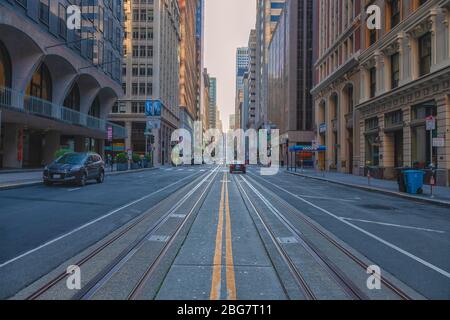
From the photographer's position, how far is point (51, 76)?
108ft

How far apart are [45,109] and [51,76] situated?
5.11 meters

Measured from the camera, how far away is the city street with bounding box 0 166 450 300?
420 centimetres

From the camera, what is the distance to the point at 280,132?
7912cm

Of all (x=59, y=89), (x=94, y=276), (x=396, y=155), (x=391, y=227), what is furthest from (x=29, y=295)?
(x=59, y=89)

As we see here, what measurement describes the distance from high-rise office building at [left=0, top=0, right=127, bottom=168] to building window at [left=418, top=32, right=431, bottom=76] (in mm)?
22966

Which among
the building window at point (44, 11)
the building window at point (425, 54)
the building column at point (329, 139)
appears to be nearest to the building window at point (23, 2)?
the building window at point (44, 11)

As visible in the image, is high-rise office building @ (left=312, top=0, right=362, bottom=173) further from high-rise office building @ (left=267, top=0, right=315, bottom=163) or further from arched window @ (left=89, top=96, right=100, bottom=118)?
arched window @ (left=89, top=96, right=100, bottom=118)

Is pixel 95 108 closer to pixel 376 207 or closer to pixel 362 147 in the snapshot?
pixel 362 147

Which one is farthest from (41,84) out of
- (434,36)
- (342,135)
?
(434,36)

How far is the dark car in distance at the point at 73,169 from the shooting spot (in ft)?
57.2

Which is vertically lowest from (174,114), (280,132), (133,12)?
(280,132)

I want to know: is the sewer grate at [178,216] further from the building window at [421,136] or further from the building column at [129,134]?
the building column at [129,134]

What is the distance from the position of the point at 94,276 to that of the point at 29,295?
82cm
